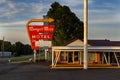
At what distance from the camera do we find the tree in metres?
67.9

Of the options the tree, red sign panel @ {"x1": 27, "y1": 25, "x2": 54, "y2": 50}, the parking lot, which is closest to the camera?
the parking lot

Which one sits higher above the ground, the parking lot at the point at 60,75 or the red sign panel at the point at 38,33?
the red sign panel at the point at 38,33

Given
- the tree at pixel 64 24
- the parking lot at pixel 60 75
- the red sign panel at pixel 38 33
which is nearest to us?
the parking lot at pixel 60 75

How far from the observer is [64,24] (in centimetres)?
6812

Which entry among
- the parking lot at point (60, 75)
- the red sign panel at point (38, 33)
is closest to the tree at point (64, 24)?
the red sign panel at point (38, 33)

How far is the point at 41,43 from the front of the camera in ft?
164

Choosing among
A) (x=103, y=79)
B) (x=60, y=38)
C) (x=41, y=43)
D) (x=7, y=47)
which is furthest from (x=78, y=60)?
(x=7, y=47)

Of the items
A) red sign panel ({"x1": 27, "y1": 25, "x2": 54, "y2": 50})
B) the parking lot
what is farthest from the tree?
the parking lot

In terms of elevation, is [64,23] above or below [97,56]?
above

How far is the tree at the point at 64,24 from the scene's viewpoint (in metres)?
67.9

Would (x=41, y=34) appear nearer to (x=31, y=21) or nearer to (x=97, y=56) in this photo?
(x=31, y=21)

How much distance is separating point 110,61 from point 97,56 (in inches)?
79.3

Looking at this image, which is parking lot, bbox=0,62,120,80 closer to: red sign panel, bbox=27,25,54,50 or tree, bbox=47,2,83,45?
red sign panel, bbox=27,25,54,50

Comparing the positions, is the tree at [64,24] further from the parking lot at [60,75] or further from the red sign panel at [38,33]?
the parking lot at [60,75]
